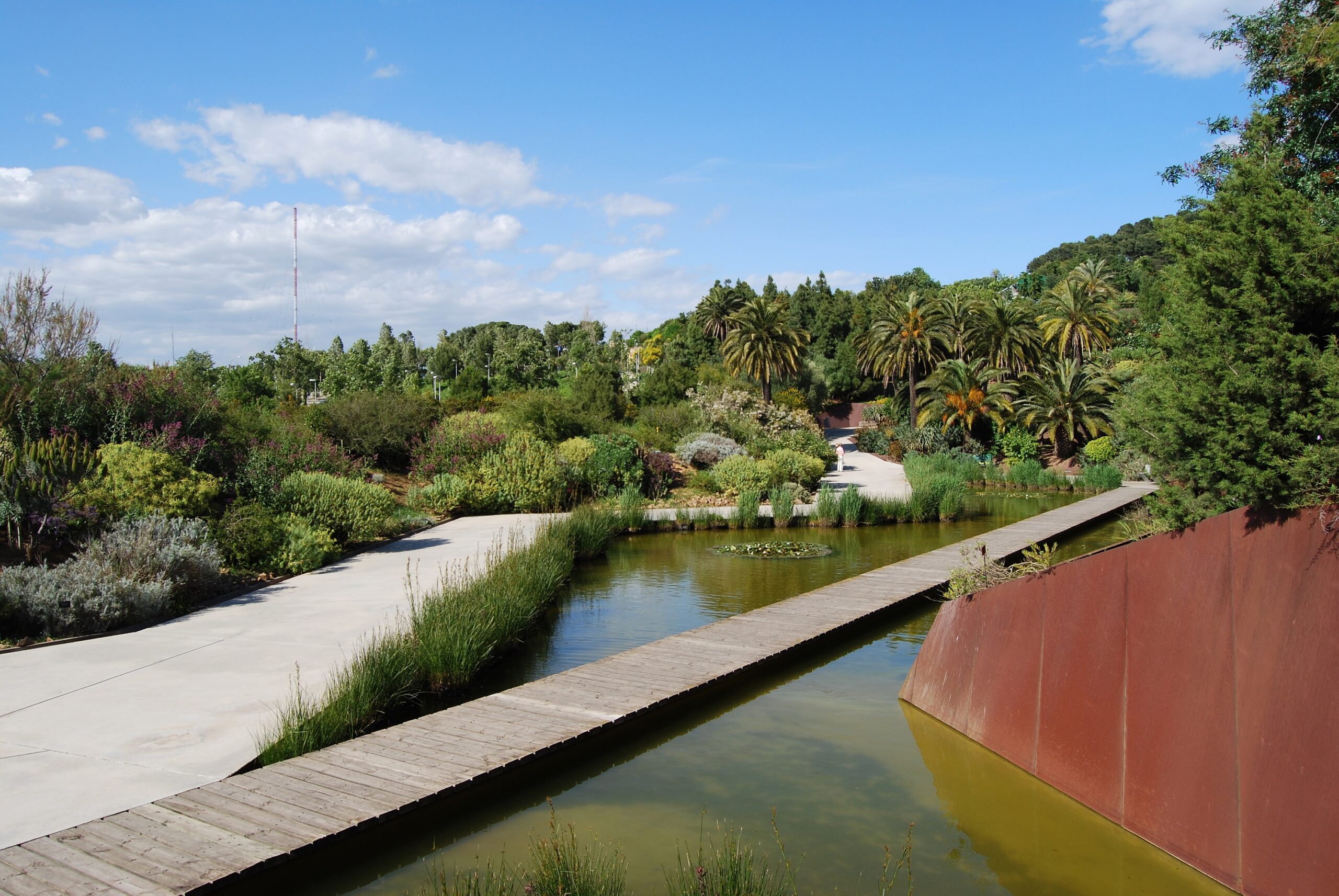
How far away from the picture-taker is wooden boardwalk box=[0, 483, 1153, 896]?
3969mm

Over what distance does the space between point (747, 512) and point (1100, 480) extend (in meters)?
13.0

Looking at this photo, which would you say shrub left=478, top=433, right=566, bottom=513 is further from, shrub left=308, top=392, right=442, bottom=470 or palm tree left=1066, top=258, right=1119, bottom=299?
palm tree left=1066, top=258, right=1119, bottom=299

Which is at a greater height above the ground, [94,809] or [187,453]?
[187,453]

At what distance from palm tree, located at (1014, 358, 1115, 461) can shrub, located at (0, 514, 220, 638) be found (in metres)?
31.1

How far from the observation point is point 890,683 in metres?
7.98

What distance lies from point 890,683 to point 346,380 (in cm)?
4523

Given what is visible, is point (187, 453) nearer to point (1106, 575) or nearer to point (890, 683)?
point (890, 683)

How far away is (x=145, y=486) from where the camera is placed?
416 inches

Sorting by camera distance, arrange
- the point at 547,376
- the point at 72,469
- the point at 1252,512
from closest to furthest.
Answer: the point at 1252,512 < the point at 72,469 < the point at 547,376

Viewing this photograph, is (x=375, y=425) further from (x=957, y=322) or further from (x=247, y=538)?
(x=957, y=322)

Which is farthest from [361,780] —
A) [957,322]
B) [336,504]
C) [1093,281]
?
[1093,281]

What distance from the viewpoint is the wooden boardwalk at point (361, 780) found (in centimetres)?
397

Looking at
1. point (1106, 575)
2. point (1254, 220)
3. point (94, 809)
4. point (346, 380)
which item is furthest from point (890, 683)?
point (346, 380)

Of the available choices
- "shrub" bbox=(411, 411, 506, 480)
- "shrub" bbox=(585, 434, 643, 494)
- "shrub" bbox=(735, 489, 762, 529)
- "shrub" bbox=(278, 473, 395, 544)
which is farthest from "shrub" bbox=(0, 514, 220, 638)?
"shrub" bbox=(585, 434, 643, 494)
